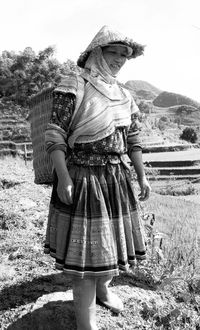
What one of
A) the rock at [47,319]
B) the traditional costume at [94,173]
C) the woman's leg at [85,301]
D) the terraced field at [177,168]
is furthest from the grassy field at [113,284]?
the terraced field at [177,168]

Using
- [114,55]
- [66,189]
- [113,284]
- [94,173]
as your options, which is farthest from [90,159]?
[113,284]

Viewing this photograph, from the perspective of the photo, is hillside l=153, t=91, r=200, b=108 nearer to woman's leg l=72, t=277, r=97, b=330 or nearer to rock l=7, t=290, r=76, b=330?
rock l=7, t=290, r=76, b=330

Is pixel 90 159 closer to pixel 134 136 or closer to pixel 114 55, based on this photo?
pixel 134 136

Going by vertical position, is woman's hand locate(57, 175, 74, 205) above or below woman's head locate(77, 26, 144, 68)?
below

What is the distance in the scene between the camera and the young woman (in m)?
1.66

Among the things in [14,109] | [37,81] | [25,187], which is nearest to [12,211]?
[25,187]

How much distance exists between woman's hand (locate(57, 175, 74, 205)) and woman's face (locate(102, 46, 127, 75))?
501 mm

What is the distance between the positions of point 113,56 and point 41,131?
62cm

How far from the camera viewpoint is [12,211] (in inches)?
132

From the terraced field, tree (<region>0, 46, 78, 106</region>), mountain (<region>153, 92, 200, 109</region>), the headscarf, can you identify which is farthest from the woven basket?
mountain (<region>153, 92, 200, 109</region>)

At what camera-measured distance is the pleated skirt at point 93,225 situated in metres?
1.66

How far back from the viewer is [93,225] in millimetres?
1663

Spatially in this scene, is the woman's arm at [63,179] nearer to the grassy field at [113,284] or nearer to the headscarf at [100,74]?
the headscarf at [100,74]

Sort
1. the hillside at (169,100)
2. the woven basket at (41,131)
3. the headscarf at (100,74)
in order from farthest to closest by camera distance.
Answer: the hillside at (169,100) < the woven basket at (41,131) < the headscarf at (100,74)
